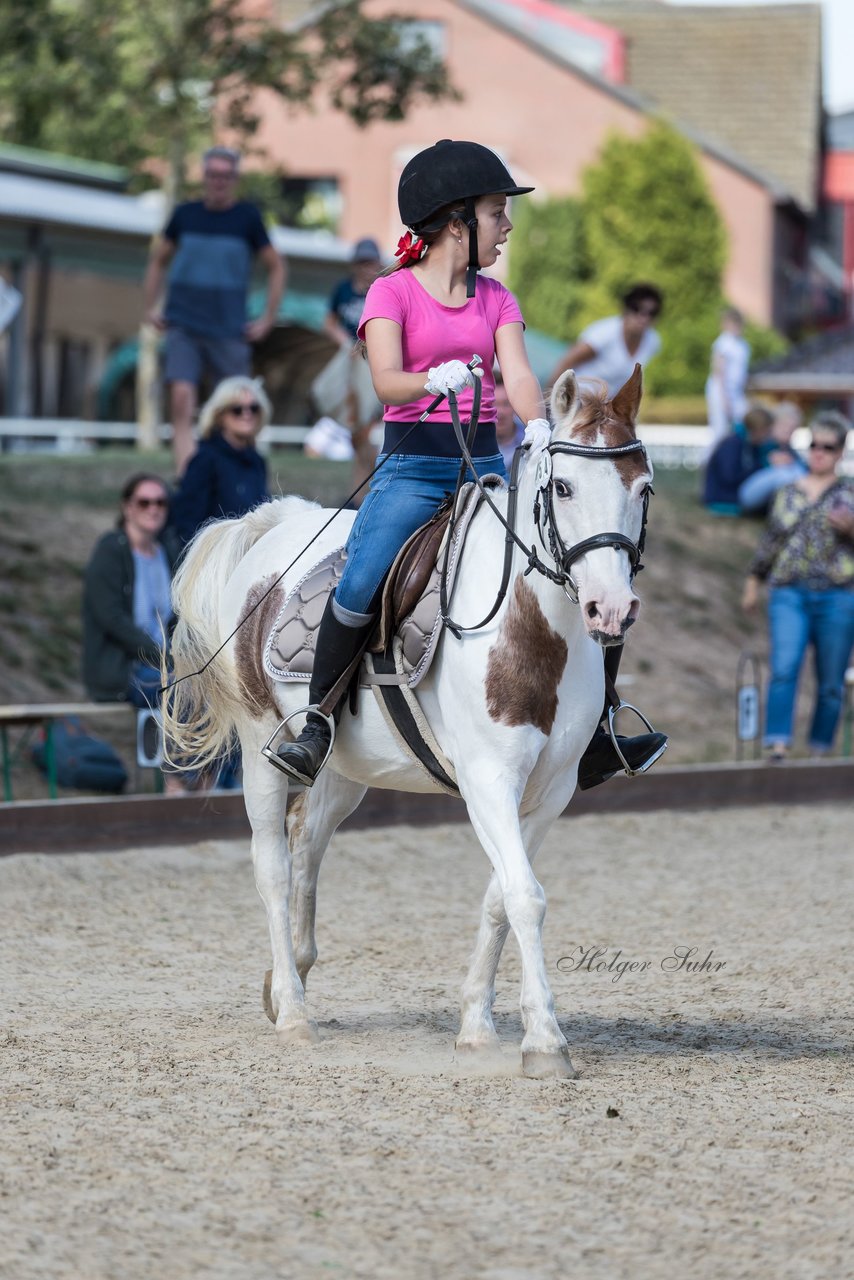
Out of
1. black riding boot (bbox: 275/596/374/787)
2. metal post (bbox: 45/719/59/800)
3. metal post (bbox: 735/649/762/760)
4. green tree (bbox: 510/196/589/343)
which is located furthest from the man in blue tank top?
green tree (bbox: 510/196/589/343)

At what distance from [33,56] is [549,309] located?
25.0 m

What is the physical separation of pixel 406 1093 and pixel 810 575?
7683mm

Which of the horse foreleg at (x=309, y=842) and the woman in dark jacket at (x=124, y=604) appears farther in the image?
the woman in dark jacket at (x=124, y=604)

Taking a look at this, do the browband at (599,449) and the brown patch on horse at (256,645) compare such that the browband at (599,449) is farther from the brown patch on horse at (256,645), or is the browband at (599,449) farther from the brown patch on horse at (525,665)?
the brown patch on horse at (256,645)

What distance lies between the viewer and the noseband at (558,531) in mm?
5559

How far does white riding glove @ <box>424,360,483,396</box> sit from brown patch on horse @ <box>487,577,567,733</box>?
602 millimetres

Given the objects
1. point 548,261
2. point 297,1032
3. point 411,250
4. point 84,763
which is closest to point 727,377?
point 84,763

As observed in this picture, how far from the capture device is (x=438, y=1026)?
6.82 m

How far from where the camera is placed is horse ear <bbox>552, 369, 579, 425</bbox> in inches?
227

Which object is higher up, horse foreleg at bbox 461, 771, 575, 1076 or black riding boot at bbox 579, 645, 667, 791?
black riding boot at bbox 579, 645, 667, 791

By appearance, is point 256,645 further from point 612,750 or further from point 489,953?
point 489,953

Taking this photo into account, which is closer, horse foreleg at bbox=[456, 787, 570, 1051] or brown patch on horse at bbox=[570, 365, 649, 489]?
brown patch on horse at bbox=[570, 365, 649, 489]

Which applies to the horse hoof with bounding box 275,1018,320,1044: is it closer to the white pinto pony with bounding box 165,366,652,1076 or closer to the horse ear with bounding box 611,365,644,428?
the white pinto pony with bounding box 165,366,652,1076

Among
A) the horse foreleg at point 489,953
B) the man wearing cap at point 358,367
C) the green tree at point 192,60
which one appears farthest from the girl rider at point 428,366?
the green tree at point 192,60
